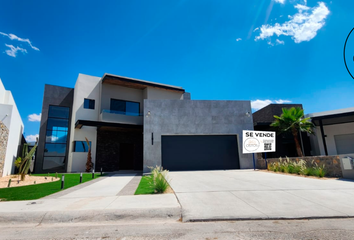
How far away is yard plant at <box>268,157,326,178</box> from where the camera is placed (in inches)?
430

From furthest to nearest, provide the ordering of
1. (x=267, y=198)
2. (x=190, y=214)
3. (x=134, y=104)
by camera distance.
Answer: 1. (x=134, y=104)
2. (x=267, y=198)
3. (x=190, y=214)

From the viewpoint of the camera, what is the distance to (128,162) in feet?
72.4

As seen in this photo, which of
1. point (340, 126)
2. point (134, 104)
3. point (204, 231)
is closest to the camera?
point (204, 231)

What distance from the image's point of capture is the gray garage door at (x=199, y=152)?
1661 centimetres

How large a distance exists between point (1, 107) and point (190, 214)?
17.7 meters

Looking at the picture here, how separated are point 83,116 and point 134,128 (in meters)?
5.34

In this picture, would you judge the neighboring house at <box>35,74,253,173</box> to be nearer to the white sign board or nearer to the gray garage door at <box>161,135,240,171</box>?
the gray garage door at <box>161,135,240,171</box>

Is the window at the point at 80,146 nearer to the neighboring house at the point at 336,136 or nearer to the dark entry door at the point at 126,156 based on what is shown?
the dark entry door at the point at 126,156

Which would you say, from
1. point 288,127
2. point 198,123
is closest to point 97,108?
point 198,123

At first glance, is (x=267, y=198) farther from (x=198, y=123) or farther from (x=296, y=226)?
(x=198, y=123)

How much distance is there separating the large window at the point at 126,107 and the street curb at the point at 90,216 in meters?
16.5

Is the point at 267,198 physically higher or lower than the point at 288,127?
lower

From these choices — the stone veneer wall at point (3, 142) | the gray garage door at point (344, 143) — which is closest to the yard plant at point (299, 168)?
the gray garage door at point (344, 143)

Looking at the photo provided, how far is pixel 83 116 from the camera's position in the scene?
2027 cm
